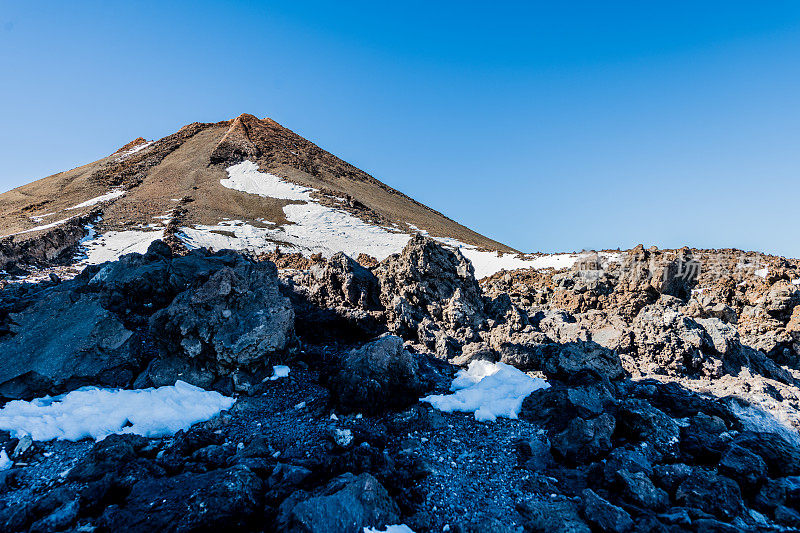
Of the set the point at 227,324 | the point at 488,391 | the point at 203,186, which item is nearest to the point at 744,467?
the point at 488,391

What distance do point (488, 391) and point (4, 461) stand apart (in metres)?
9.06

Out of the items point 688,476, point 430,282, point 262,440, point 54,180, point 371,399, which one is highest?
point 54,180

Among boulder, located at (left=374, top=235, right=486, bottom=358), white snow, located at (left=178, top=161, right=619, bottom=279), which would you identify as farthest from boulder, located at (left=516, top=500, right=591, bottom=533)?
white snow, located at (left=178, top=161, right=619, bottom=279)

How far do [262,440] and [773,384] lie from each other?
11.3 meters

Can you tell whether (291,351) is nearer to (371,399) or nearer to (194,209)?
(371,399)

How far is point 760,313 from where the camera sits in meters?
12.6

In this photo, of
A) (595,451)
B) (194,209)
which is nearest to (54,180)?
(194,209)

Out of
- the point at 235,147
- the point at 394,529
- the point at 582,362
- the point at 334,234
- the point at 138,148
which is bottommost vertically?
the point at 394,529

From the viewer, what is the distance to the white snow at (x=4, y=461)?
6553mm

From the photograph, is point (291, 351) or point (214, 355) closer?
point (214, 355)

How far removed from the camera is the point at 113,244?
105 ft

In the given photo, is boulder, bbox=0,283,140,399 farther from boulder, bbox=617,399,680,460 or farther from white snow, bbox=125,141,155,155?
white snow, bbox=125,141,155,155

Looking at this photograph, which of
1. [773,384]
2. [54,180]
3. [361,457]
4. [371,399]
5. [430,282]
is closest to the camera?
[361,457]

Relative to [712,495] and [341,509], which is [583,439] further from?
[341,509]
